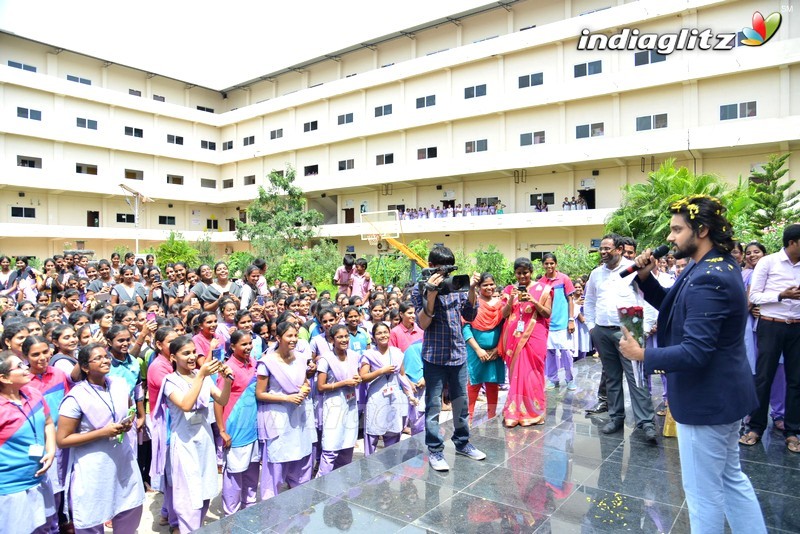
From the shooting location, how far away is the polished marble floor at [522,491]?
122 inches

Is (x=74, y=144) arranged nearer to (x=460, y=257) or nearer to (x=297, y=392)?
(x=460, y=257)

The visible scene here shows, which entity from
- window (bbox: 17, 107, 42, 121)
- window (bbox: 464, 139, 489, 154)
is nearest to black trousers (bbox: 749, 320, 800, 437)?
window (bbox: 464, 139, 489, 154)

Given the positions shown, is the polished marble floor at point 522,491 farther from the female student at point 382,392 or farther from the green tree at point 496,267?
the green tree at point 496,267

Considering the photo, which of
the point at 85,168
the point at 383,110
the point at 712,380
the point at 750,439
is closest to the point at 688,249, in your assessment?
the point at 712,380

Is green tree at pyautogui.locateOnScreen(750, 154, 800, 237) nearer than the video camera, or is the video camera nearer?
the video camera

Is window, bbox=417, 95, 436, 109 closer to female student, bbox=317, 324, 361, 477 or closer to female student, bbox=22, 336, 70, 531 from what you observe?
female student, bbox=317, 324, 361, 477

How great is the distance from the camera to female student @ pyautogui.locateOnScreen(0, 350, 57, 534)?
9.02 feet

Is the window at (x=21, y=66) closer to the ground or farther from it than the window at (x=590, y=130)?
farther from it

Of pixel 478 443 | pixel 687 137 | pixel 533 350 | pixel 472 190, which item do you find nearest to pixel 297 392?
pixel 478 443

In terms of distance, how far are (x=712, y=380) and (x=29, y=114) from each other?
107ft

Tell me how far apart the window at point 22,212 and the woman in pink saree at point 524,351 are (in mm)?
29881

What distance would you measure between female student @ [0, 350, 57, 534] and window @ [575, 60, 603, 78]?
908 inches

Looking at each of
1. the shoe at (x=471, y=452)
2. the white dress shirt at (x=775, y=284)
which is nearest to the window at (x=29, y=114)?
the shoe at (x=471, y=452)

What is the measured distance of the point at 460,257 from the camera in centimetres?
2095
